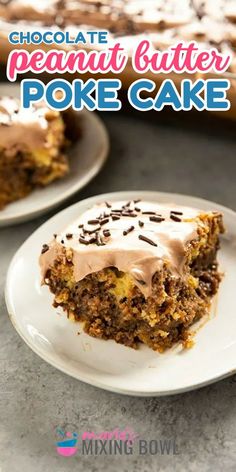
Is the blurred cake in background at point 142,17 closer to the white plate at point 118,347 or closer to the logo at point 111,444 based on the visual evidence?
the white plate at point 118,347

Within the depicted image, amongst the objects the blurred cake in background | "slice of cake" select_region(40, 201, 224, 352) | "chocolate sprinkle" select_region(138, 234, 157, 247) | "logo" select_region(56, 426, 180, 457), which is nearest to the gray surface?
"logo" select_region(56, 426, 180, 457)

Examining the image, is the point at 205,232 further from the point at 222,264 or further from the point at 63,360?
the point at 63,360

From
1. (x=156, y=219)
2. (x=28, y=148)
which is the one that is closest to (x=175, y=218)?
(x=156, y=219)

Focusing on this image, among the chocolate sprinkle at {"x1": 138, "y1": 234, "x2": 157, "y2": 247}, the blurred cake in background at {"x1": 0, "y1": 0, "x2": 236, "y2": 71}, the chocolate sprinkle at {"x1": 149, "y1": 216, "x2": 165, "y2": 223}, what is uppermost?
the blurred cake in background at {"x1": 0, "y1": 0, "x2": 236, "y2": 71}

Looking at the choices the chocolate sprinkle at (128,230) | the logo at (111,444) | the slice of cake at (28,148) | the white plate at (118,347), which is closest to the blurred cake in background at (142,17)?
the slice of cake at (28,148)

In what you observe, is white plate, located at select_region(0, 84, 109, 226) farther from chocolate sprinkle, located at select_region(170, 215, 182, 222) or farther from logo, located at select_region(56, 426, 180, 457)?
logo, located at select_region(56, 426, 180, 457)

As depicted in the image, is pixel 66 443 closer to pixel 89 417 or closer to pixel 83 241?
pixel 89 417
